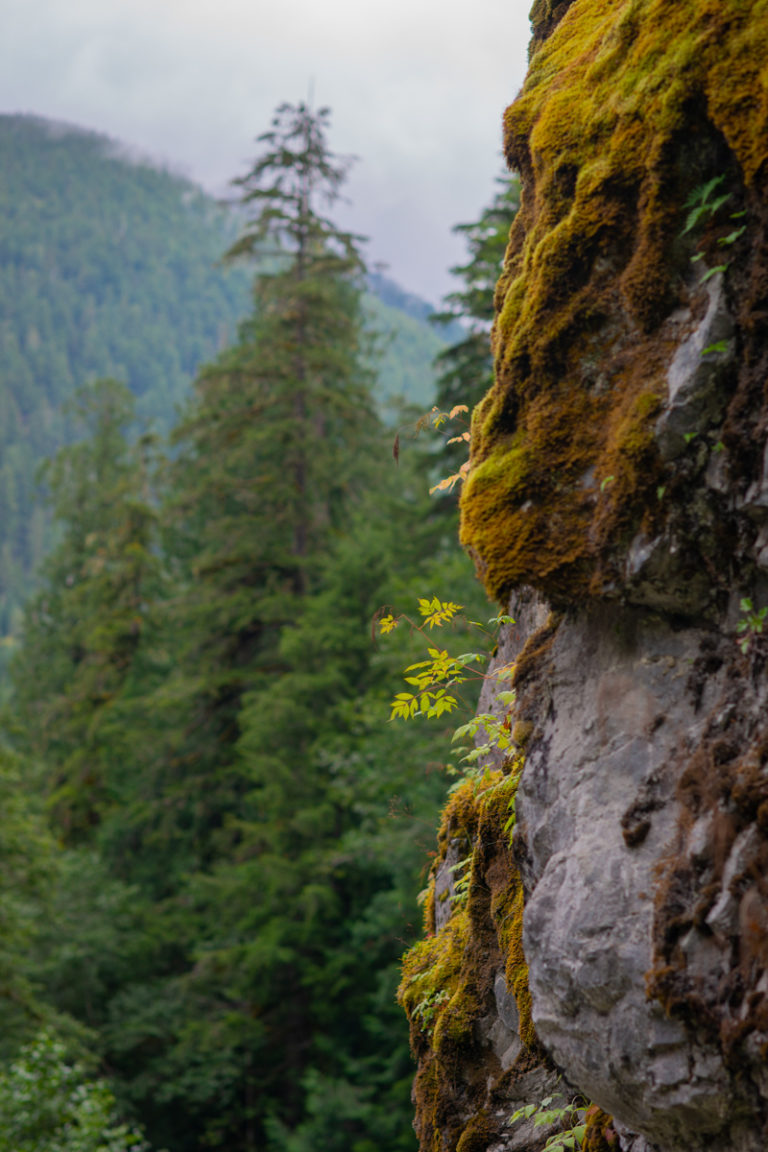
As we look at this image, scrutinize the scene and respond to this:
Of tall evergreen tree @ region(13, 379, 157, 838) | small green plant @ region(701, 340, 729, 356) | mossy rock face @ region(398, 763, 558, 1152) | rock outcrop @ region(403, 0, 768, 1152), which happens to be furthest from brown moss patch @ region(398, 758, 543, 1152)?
tall evergreen tree @ region(13, 379, 157, 838)

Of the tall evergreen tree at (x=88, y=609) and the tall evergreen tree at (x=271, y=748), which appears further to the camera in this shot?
the tall evergreen tree at (x=88, y=609)

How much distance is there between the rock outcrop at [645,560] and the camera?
2479 mm

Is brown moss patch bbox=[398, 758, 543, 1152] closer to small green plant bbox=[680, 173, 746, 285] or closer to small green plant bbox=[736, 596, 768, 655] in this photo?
small green plant bbox=[736, 596, 768, 655]

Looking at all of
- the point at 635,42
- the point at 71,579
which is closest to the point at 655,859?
the point at 635,42

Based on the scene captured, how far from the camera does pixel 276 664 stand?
1823 centimetres

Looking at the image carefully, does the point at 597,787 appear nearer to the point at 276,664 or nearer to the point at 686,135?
the point at 686,135

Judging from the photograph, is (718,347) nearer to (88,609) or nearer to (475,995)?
(475,995)

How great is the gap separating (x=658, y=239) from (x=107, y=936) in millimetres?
17289

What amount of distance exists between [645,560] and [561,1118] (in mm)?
2334

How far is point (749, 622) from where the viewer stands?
8.38ft

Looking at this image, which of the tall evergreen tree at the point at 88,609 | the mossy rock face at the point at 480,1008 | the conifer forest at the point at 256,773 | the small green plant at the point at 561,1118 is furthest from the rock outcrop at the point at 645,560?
the tall evergreen tree at the point at 88,609

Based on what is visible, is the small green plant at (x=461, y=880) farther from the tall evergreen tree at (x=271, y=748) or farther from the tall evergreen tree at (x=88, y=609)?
the tall evergreen tree at (x=88, y=609)

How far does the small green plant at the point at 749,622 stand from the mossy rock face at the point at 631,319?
5.6 inches

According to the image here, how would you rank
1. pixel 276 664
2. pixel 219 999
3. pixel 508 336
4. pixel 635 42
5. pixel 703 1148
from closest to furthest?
pixel 703 1148, pixel 635 42, pixel 508 336, pixel 219 999, pixel 276 664
